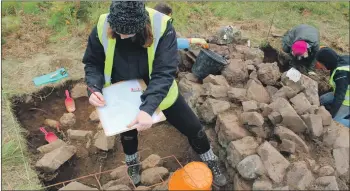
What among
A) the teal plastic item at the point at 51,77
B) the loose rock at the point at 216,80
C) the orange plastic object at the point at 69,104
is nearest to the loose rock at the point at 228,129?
the loose rock at the point at 216,80

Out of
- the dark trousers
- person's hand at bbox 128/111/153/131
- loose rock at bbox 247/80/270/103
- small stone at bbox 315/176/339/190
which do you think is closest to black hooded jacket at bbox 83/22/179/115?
person's hand at bbox 128/111/153/131

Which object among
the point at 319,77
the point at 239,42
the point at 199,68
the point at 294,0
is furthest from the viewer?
the point at 294,0

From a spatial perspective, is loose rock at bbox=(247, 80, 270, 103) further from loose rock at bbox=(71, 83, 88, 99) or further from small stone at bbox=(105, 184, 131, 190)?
loose rock at bbox=(71, 83, 88, 99)

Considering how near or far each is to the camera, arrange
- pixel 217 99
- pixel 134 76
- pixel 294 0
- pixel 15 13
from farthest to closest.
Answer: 1. pixel 294 0
2. pixel 15 13
3. pixel 217 99
4. pixel 134 76

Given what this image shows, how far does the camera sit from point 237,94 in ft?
13.5

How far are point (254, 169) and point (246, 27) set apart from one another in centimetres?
362

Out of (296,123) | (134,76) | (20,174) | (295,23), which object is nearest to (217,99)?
(296,123)

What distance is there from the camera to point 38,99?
4.89 metres

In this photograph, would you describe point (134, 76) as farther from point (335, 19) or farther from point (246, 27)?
point (335, 19)

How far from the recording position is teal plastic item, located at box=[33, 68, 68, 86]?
504 cm

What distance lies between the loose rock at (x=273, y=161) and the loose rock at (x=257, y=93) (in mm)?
808

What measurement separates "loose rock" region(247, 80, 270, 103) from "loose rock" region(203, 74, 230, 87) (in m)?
0.30

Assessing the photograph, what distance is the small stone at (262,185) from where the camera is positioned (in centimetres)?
315

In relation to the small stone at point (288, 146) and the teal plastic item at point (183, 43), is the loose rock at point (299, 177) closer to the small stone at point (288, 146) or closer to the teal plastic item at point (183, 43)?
the small stone at point (288, 146)
